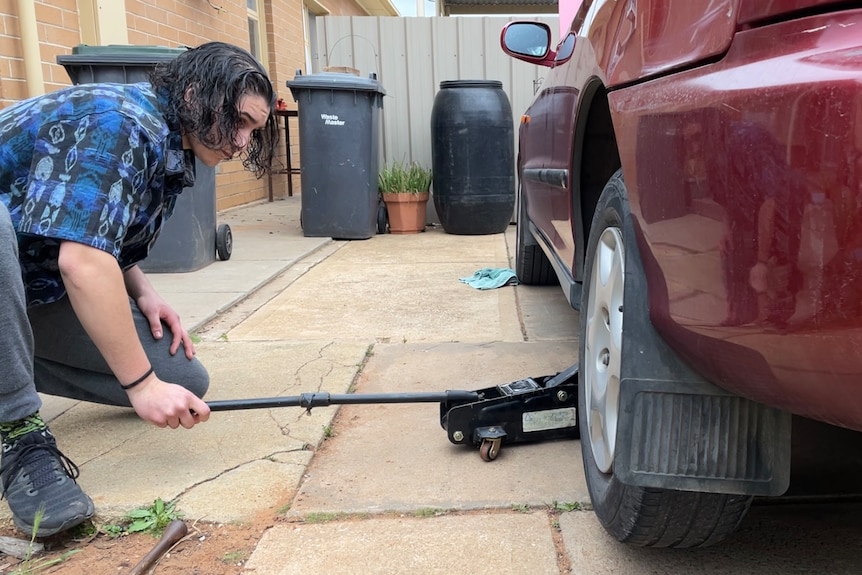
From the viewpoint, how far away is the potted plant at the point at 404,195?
6.92 metres

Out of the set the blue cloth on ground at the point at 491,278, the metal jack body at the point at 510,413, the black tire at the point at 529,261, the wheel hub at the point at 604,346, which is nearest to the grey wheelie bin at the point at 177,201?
the blue cloth on ground at the point at 491,278

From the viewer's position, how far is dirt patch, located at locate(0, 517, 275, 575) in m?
1.64

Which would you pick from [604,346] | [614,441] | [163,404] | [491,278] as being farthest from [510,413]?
[491,278]

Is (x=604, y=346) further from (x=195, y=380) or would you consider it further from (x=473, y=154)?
(x=473, y=154)

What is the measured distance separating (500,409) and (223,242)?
3548 mm

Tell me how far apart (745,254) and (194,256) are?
14.1ft

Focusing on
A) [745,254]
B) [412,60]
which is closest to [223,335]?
[745,254]

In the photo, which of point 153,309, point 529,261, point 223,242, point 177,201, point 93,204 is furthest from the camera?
point 223,242

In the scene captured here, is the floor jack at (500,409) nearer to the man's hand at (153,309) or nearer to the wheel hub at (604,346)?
the wheel hub at (604,346)

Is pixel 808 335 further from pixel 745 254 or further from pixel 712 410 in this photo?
pixel 712 410

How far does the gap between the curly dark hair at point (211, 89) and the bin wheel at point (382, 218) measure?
5.08 m

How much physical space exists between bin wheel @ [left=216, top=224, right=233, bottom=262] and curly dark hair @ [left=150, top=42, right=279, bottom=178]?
11.0 feet

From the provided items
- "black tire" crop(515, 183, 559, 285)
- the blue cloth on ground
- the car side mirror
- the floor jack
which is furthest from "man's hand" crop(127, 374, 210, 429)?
the blue cloth on ground

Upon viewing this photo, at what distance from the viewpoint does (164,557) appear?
1.69 m
